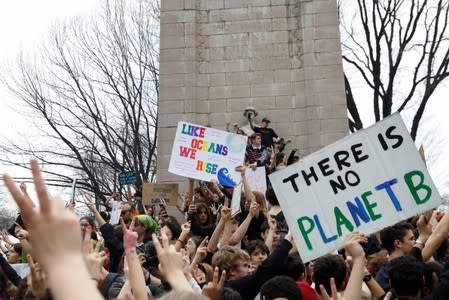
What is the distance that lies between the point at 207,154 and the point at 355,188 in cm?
539

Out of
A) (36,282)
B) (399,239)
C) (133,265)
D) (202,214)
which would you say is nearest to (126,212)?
(202,214)

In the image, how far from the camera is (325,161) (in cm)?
461

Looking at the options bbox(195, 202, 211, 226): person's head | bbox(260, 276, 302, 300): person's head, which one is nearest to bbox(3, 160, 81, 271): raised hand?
bbox(260, 276, 302, 300): person's head

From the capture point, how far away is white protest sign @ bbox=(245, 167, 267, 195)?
9742 mm

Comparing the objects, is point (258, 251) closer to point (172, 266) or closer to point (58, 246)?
point (172, 266)

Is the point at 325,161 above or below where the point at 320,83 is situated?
below

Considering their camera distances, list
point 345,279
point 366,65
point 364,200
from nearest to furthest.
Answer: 1. point 345,279
2. point 364,200
3. point 366,65

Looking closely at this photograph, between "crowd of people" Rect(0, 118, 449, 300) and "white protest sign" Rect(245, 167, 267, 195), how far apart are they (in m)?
2.27

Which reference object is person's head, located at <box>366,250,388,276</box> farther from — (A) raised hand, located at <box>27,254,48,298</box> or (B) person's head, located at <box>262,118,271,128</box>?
(B) person's head, located at <box>262,118,271,128</box>

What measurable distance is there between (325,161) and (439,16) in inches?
742

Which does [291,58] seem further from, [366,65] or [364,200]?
[364,200]

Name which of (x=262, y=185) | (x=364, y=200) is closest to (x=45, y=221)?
(x=364, y=200)

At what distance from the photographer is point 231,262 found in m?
4.39

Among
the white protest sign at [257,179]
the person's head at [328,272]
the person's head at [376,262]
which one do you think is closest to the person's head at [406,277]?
the person's head at [328,272]
